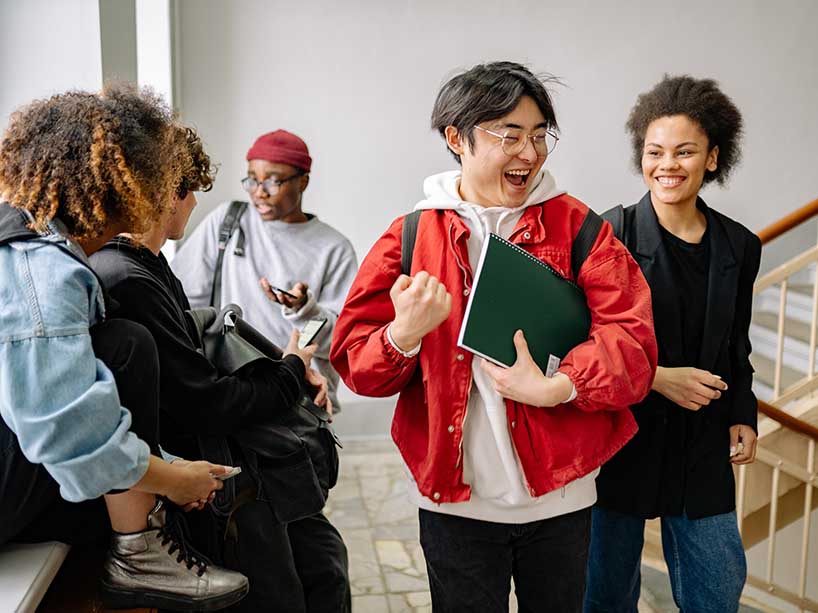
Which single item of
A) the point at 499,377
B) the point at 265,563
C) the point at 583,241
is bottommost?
the point at 265,563

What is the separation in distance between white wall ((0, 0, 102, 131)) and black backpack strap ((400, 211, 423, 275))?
1.15 m

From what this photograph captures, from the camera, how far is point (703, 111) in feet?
6.08

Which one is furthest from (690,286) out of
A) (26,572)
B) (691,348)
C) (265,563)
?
(26,572)

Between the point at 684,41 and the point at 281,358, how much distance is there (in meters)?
3.77

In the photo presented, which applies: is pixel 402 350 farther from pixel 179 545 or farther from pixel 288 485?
pixel 179 545

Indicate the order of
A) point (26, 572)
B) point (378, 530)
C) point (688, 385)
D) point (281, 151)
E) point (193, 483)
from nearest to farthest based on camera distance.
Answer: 1. point (26, 572)
2. point (193, 483)
3. point (688, 385)
4. point (281, 151)
5. point (378, 530)

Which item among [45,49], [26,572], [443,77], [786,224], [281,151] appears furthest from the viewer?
[443,77]

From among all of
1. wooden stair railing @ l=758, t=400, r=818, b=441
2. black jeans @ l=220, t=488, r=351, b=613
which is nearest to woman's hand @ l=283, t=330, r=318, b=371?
black jeans @ l=220, t=488, r=351, b=613

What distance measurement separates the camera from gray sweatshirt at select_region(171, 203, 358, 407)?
2.88 m

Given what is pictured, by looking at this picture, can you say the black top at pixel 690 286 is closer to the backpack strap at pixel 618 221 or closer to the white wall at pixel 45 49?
the backpack strap at pixel 618 221

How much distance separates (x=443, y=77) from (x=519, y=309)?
124 inches

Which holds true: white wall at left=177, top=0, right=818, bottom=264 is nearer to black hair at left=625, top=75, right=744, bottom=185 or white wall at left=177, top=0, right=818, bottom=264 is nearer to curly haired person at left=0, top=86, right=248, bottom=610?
black hair at left=625, top=75, right=744, bottom=185

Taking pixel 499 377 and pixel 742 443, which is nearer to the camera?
pixel 499 377

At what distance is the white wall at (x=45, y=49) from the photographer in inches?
82.9
